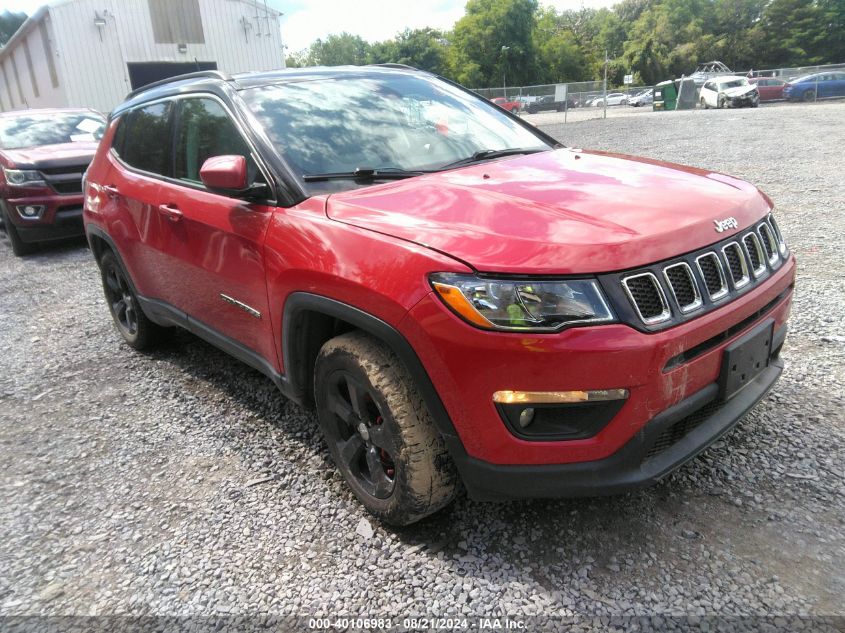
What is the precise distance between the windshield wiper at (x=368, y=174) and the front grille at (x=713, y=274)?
4.16ft

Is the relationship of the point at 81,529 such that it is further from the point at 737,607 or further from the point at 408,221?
the point at 737,607

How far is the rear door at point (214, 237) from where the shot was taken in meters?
2.75

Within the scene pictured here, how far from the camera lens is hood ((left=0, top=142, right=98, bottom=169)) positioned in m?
7.72

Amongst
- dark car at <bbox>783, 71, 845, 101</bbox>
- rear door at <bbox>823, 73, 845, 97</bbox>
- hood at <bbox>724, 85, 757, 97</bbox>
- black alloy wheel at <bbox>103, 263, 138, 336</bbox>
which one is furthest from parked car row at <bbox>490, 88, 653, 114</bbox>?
black alloy wheel at <bbox>103, 263, 138, 336</bbox>

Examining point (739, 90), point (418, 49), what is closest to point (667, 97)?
point (739, 90)

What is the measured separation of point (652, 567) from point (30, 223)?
8331 mm

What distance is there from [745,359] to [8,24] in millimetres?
89167

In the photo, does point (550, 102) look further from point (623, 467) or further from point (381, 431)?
point (623, 467)

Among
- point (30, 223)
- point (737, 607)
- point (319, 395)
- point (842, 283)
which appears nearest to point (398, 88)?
point (319, 395)

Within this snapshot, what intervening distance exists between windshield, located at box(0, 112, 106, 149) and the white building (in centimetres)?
1585

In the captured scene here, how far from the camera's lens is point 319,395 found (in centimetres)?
258

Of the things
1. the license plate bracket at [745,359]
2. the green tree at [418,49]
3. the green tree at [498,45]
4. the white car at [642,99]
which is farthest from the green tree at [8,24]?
the license plate bracket at [745,359]

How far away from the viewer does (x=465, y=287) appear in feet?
6.26

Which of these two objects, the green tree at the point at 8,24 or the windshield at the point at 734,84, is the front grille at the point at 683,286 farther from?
the green tree at the point at 8,24
